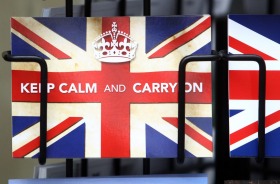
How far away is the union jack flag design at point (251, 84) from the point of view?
0.43m

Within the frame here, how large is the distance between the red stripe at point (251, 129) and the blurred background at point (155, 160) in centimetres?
6

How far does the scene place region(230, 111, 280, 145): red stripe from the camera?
0.43 metres

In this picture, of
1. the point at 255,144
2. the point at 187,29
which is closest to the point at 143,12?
the point at 187,29

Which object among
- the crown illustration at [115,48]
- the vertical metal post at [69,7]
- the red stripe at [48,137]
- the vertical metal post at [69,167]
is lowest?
the vertical metal post at [69,167]

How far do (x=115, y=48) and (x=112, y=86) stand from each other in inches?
1.7

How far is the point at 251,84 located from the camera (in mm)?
430

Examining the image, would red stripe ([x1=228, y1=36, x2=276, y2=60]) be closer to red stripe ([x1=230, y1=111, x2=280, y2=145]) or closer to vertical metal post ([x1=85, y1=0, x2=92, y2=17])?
red stripe ([x1=230, y1=111, x2=280, y2=145])

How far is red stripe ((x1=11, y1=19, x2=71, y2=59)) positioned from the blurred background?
0.06 m

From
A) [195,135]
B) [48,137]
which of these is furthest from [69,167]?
[195,135]

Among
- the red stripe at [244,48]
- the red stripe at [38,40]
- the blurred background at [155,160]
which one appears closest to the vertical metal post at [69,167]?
the blurred background at [155,160]

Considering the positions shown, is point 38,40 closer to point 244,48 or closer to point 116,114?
point 116,114

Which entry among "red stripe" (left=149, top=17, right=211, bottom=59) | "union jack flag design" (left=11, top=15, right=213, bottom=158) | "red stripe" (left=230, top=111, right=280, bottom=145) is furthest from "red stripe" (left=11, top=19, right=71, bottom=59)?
"red stripe" (left=230, top=111, right=280, bottom=145)

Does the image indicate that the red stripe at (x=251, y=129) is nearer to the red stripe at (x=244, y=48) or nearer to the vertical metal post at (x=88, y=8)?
the red stripe at (x=244, y=48)

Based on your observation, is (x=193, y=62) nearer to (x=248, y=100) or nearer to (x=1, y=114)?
(x=248, y=100)
